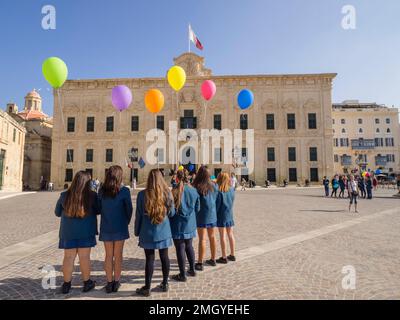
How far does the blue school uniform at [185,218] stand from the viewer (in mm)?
3994

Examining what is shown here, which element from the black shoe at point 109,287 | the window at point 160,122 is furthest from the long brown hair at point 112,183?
Answer: the window at point 160,122

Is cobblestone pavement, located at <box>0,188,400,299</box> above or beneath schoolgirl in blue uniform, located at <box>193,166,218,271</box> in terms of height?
beneath

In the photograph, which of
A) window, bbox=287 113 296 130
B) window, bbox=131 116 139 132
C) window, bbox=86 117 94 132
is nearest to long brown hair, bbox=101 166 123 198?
window, bbox=131 116 139 132

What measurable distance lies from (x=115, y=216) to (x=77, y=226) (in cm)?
54

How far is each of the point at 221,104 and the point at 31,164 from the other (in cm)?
2976

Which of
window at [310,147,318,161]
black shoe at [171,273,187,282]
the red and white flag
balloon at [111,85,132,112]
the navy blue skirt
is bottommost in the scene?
black shoe at [171,273,187,282]

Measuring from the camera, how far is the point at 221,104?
35.5 meters

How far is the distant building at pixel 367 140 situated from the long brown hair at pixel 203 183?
5840 cm

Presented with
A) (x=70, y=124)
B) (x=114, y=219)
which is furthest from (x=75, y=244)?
(x=70, y=124)

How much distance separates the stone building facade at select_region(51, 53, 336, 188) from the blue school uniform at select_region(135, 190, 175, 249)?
30.8 m

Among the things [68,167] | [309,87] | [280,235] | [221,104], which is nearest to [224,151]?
[221,104]

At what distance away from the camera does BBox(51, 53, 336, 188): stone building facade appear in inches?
1377

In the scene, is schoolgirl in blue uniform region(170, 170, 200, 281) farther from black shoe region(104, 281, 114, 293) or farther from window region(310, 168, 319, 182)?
window region(310, 168, 319, 182)

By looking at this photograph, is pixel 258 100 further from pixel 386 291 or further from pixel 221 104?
pixel 386 291
